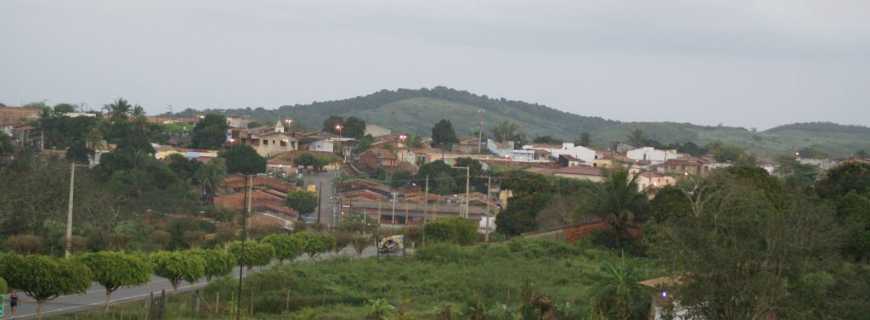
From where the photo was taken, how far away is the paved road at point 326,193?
5580 cm

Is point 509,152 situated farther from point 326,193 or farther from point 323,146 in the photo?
point 326,193

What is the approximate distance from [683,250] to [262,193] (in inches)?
1619

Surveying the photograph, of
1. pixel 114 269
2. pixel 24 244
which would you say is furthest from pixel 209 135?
pixel 114 269

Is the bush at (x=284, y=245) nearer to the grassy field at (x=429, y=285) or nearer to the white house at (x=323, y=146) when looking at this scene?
the grassy field at (x=429, y=285)

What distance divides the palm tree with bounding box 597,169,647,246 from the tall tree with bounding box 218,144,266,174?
32800 millimetres

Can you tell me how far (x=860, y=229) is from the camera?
29125mm

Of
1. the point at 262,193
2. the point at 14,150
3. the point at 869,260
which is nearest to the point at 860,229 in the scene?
the point at 869,260

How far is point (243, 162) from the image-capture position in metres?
67.8

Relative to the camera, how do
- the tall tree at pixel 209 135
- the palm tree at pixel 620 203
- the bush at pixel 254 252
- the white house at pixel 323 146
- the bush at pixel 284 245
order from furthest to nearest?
the white house at pixel 323 146, the tall tree at pixel 209 135, the palm tree at pixel 620 203, the bush at pixel 284 245, the bush at pixel 254 252

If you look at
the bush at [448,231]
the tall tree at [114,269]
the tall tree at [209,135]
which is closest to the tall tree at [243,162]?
the tall tree at [209,135]

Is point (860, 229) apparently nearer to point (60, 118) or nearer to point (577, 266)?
point (577, 266)

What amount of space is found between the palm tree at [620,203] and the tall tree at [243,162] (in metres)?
32.8

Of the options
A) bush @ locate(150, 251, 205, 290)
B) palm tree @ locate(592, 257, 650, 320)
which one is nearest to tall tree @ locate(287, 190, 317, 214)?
bush @ locate(150, 251, 205, 290)

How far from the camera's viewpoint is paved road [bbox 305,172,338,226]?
183ft
